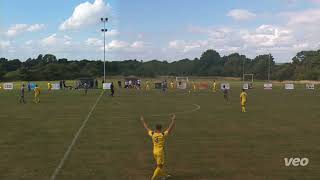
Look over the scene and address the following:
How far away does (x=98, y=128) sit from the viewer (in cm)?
2319

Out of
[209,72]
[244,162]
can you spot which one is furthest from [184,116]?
[209,72]

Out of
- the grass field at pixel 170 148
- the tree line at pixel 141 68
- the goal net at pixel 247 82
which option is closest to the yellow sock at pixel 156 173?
the grass field at pixel 170 148

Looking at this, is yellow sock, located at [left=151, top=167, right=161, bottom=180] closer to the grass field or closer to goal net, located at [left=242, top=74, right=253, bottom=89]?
the grass field

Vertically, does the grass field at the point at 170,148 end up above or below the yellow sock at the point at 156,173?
below

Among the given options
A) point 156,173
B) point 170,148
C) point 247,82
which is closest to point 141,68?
point 247,82

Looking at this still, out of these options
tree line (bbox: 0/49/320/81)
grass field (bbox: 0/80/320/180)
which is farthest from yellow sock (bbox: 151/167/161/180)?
tree line (bbox: 0/49/320/81)

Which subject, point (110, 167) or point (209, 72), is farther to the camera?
point (209, 72)

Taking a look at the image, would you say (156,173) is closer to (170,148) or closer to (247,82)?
(170,148)

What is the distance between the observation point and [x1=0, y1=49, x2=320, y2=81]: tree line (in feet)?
460

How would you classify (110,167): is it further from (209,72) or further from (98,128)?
(209,72)

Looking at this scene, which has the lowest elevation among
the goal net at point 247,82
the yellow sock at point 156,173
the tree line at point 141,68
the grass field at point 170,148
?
the grass field at point 170,148

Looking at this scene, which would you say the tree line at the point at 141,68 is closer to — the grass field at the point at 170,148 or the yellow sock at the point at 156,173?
the grass field at the point at 170,148

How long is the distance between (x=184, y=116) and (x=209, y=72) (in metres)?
162

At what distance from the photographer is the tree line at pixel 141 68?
140 metres
